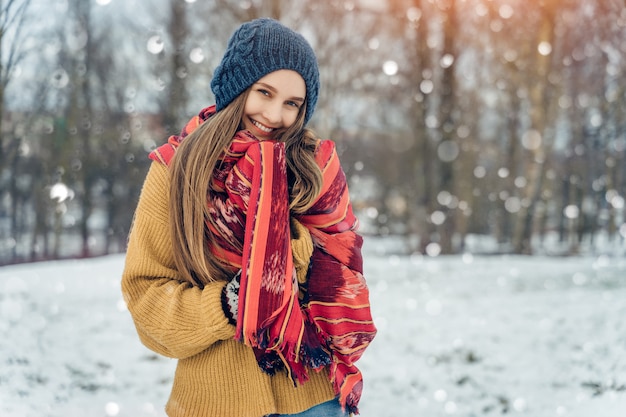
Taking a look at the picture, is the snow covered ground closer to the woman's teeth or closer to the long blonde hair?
the long blonde hair

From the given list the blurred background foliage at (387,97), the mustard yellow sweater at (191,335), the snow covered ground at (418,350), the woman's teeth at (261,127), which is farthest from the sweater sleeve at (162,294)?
the blurred background foliage at (387,97)

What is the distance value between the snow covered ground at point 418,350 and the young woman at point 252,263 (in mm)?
1855

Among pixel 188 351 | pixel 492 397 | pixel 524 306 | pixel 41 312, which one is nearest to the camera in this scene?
pixel 188 351

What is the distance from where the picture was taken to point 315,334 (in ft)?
5.33

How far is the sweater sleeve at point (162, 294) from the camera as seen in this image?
1.52 m

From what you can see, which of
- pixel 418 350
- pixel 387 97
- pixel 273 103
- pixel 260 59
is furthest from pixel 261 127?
pixel 387 97

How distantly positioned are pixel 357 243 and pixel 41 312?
16.1ft

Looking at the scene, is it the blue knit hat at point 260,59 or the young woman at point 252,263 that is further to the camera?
the blue knit hat at point 260,59

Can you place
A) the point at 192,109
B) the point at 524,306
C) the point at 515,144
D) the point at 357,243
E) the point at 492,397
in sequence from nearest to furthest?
the point at 357,243, the point at 492,397, the point at 524,306, the point at 192,109, the point at 515,144

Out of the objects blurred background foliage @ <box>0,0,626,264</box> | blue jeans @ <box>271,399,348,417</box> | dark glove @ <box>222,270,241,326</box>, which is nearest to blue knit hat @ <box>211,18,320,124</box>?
dark glove @ <box>222,270,241,326</box>

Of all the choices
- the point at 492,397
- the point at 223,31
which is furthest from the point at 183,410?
the point at 223,31

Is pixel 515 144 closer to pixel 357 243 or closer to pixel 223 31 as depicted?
pixel 223 31

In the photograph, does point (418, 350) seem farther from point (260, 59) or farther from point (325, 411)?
point (260, 59)

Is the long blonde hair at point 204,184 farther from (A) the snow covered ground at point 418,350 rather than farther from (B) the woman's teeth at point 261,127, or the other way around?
(A) the snow covered ground at point 418,350
